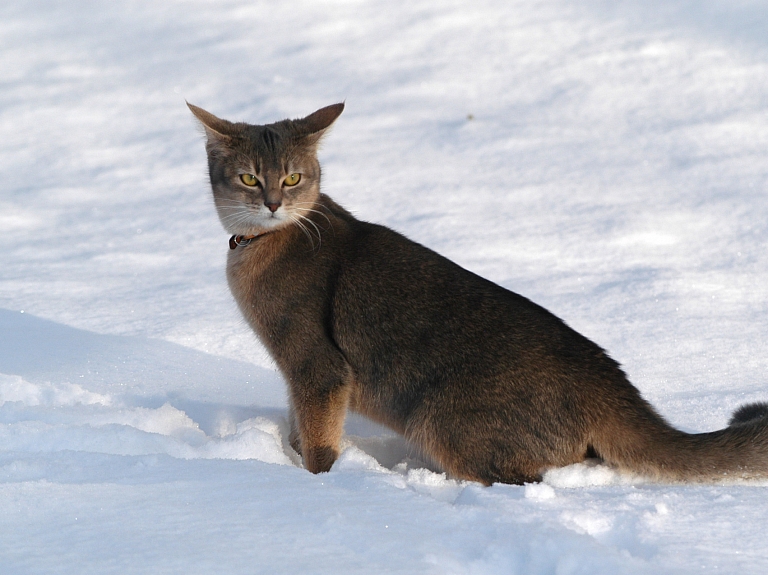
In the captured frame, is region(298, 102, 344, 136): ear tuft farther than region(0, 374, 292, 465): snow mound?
Yes

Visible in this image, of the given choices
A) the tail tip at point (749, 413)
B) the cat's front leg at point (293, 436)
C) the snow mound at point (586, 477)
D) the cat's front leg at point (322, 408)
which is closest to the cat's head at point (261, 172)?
the cat's front leg at point (322, 408)

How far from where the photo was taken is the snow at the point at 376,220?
8.27ft

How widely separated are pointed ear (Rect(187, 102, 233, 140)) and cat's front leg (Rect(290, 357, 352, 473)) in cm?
107

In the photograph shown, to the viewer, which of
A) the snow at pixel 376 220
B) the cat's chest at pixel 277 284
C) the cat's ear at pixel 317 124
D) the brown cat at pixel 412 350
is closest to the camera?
the snow at pixel 376 220

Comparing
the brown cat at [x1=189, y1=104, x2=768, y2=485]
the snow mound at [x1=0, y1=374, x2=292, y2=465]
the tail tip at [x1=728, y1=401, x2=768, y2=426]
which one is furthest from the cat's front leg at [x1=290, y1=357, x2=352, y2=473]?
the tail tip at [x1=728, y1=401, x2=768, y2=426]

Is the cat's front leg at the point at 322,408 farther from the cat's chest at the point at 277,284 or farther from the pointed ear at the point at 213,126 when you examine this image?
the pointed ear at the point at 213,126

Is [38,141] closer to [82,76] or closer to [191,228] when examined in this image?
[82,76]

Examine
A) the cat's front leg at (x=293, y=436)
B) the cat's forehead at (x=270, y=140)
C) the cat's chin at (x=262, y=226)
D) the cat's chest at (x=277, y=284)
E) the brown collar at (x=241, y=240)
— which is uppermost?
the cat's forehead at (x=270, y=140)

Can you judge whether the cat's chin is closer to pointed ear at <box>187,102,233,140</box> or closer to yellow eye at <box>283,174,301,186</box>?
yellow eye at <box>283,174,301,186</box>

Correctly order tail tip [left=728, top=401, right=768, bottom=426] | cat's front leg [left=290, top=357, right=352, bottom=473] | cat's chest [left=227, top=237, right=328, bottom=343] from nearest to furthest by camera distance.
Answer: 1. tail tip [left=728, top=401, right=768, bottom=426]
2. cat's front leg [left=290, top=357, right=352, bottom=473]
3. cat's chest [left=227, top=237, right=328, bottom=343]

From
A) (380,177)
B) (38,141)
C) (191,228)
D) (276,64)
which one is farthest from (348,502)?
(276,64)

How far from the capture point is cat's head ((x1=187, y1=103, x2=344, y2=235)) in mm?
3971

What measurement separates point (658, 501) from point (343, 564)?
3.43 feet

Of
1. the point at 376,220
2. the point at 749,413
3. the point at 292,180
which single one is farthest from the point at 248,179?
the point at 376,220
